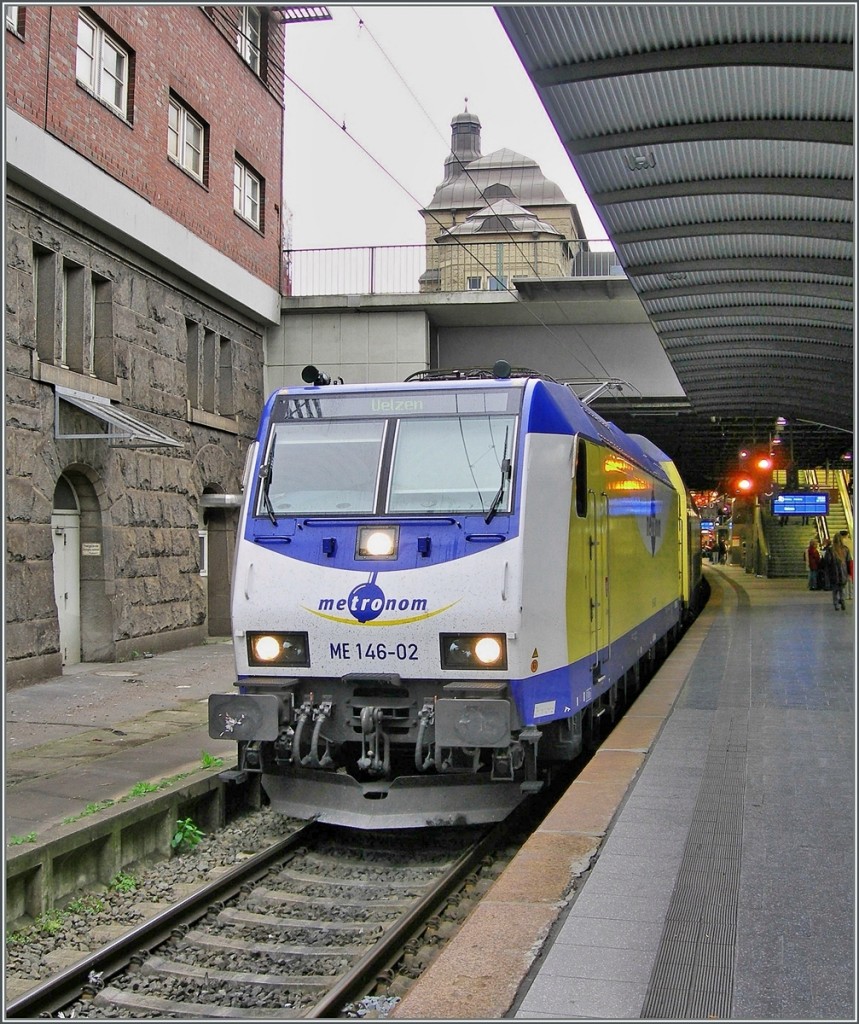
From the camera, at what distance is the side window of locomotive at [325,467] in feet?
25.0

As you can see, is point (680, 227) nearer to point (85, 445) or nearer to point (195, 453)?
point (85, 445)

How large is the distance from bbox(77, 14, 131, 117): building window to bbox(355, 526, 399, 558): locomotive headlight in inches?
391

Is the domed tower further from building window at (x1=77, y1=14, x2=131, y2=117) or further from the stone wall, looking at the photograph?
building window at (x1=77, y1=14, x2=131, y2=117)

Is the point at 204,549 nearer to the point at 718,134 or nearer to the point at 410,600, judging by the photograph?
the point at 410,600

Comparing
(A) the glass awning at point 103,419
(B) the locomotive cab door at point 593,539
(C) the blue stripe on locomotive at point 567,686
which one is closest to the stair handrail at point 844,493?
(A) the glass awning at point 103,419

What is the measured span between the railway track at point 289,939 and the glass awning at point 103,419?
7541 mm

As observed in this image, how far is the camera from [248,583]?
7.53 m

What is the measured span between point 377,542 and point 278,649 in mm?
990

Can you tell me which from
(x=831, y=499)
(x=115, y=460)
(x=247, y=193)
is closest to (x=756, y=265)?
(x=115, y=460)

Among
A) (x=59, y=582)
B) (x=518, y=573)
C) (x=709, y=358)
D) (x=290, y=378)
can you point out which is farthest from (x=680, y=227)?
(x=290, y=378)

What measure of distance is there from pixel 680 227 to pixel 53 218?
7900 millimetres

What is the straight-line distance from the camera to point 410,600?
710 centimetres

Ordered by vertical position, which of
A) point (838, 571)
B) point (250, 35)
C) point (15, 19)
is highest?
point (250, 35)

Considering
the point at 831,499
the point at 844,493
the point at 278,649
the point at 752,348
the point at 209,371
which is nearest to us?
the point at 278,649
